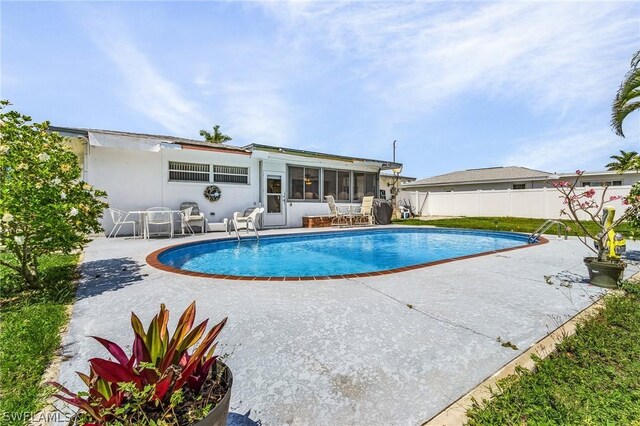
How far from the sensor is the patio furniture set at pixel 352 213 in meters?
13.7

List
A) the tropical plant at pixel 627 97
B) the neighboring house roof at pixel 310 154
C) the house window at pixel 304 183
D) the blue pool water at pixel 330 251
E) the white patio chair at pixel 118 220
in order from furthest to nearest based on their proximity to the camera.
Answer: the house window at pixel 304 183, the neighboring house roof at pixel 310 154, the white patio chair at pixel 118 220, the blue pool water at pixel 330 251, the tropical plant at pixel 627 97

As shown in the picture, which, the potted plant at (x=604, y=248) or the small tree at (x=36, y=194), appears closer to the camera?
the small tree at (x=36, y=194)

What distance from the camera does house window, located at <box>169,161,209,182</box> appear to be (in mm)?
10859

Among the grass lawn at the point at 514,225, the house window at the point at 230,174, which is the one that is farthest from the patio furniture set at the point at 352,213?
the house window at the point at 230,174

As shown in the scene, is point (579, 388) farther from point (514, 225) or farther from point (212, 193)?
point (514, 225)

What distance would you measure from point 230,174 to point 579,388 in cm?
1175

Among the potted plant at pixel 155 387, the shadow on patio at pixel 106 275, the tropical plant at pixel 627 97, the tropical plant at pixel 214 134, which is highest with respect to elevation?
the tropical plant at pixel 214 134

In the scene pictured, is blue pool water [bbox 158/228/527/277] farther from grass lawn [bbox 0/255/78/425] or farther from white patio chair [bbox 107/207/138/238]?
white patio chair [bbox 107/207/138/238]

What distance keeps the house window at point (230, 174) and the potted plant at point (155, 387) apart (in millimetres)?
10993

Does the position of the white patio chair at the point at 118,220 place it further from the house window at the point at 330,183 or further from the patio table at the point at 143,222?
the house window at the point at 330,183

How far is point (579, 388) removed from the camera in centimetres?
192

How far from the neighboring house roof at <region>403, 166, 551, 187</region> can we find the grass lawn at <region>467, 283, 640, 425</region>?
23527 mm

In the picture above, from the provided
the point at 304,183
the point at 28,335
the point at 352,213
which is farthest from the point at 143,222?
the point at 352,213

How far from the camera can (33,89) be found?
7816 millimetres
